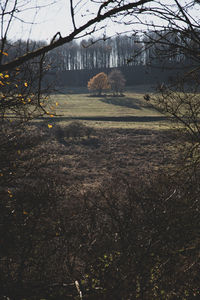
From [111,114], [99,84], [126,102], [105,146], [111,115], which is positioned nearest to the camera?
[105,146]

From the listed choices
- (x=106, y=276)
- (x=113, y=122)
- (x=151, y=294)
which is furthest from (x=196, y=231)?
(x=113, y=122)

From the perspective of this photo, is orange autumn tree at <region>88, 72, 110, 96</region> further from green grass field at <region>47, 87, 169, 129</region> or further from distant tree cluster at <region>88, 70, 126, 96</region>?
green grass field at <region>47, 87, 169, 129</region>

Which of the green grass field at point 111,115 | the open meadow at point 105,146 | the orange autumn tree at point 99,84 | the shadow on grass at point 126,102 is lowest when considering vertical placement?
the open meadow at point 105,146

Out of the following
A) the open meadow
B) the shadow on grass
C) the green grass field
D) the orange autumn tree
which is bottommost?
the open meadow

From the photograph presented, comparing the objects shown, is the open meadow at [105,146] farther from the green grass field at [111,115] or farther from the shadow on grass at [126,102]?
the shadow on grass at [126,102]

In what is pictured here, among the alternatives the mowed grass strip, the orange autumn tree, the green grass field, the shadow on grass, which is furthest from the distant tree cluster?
the green grass field

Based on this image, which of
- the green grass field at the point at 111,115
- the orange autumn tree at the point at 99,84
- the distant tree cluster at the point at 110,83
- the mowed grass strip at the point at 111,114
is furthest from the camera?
the orange autumn tree at the point at 99,84

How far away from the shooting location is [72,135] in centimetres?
4247

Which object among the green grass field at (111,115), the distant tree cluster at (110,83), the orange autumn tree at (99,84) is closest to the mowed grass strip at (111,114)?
the green grass field at (111,115)

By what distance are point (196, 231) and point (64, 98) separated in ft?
235

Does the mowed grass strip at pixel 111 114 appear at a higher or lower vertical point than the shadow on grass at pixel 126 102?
lower

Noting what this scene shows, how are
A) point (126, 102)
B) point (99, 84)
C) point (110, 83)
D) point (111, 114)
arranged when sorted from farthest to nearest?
point (99, 84)
point (110, 83)
point (126, 102)
point (111, 114)

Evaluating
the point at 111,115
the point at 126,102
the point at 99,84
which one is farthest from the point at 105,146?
the point at 99,84

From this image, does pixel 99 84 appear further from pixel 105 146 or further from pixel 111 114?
pixel 105 146
